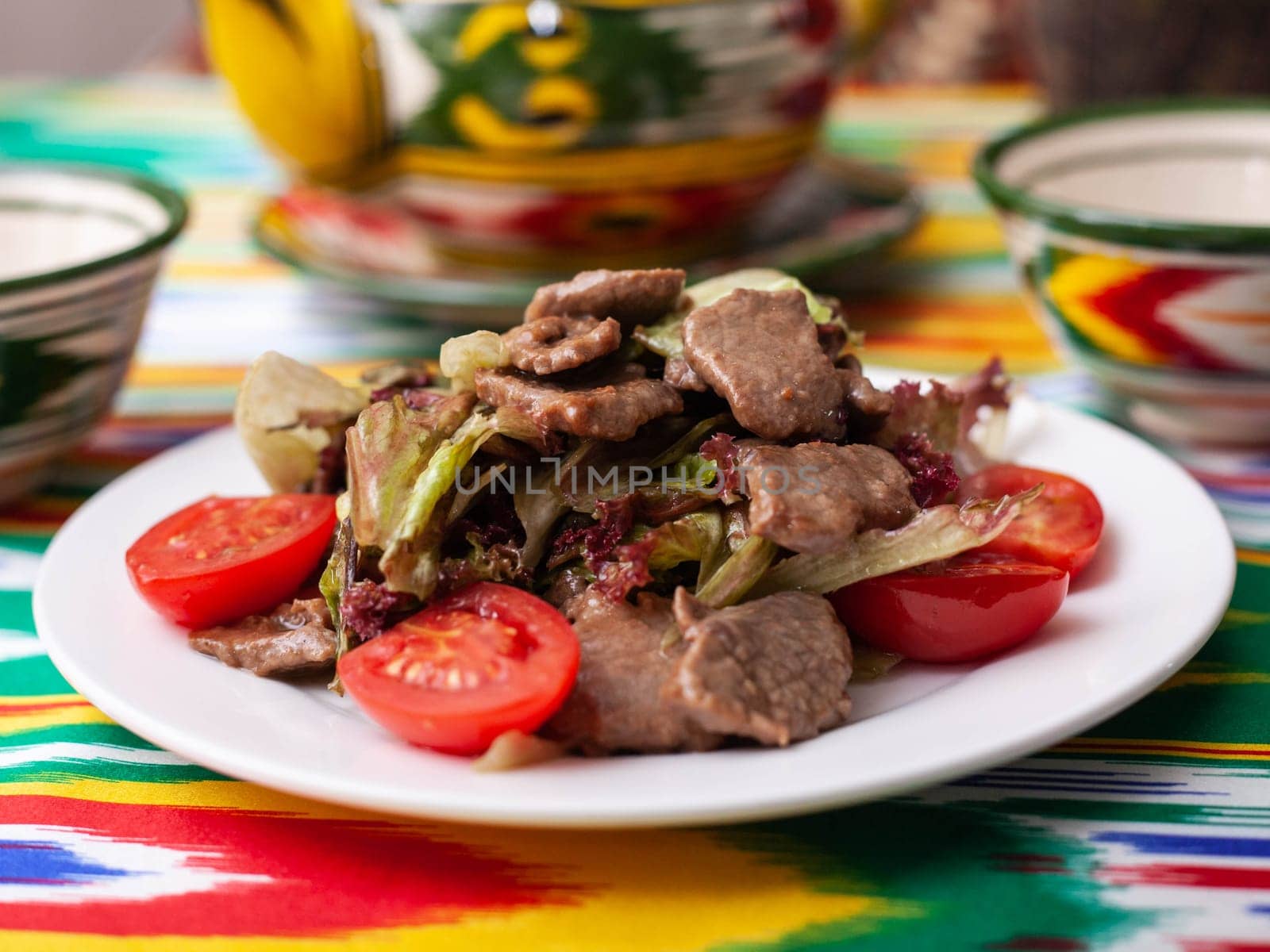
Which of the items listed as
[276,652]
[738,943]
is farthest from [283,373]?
[738,943]

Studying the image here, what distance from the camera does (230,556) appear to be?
186 centimetres

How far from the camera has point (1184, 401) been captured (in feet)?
8.30

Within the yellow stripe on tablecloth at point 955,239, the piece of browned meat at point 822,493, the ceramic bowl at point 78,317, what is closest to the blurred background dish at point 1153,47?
the yellow stripe on tablecloth at point 955,239

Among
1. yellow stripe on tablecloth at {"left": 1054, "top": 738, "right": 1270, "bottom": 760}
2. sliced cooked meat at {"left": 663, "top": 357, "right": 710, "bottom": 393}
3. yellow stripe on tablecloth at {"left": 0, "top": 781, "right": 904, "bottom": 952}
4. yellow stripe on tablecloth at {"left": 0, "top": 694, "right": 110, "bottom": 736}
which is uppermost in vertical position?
sliced cooked meat at {"left": 663, "top": 357, "right": 710, "bottom": 393}

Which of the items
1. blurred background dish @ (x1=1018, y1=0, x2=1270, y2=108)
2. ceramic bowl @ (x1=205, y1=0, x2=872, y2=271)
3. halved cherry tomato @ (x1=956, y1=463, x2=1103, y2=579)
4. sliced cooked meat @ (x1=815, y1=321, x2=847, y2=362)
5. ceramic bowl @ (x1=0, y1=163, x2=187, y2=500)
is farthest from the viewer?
blurred background dish @ (x1=1018, y1=0, x2=1270, y2=108)

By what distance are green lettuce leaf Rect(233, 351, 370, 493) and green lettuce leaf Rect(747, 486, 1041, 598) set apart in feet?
2.50

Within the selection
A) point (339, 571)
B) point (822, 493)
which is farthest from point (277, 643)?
point (822, 493)

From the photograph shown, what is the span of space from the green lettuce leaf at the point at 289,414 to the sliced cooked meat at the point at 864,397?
2.50ft

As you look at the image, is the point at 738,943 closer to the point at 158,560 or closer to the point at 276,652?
the point at 276,652

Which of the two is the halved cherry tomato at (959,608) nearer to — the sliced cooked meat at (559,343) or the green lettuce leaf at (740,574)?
the green lettuce leaf at (740,574)

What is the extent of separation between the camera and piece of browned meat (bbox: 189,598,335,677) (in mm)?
1703

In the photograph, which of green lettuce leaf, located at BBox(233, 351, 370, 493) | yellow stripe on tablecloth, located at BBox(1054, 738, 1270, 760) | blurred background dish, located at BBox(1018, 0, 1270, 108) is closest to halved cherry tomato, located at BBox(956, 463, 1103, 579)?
yellow stripe on tablecloth, located at BBox(1054, 738, 1270, 760)

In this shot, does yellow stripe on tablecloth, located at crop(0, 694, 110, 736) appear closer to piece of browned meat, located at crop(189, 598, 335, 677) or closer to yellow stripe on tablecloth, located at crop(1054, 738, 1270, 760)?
piece of browned meat, located at crop(189, 598, 335, 677)

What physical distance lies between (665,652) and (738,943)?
0.39 m
